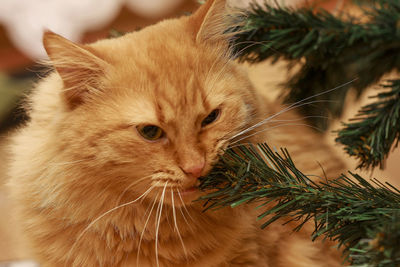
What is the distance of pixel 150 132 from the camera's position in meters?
0.82

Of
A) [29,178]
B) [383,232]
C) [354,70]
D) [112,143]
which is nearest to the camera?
[383,232]

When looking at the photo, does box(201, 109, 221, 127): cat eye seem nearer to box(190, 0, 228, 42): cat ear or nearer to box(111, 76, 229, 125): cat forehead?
box(111, 76, 229, 125): cat forehead

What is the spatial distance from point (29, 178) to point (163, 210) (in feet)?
1.07

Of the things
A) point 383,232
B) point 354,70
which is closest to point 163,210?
point 383,232

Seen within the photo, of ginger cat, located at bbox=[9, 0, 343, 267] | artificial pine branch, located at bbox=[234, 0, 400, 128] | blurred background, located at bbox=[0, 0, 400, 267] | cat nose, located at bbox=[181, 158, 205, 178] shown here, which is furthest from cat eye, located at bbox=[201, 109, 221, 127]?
blurred background, located at bbox=[0, 0, 400, 267]

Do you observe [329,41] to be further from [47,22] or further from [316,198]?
[47,22]

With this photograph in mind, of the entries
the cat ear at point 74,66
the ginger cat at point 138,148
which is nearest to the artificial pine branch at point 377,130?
the ginger cat at point 138,148

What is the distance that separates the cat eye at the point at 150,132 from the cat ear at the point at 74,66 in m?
0.15

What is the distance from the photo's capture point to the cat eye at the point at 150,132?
2.68 feet

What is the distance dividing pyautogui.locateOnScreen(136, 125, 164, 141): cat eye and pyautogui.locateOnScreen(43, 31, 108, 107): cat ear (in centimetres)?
15

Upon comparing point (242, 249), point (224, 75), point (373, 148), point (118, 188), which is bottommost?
point (242, 249)

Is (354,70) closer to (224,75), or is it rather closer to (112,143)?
(224,75)

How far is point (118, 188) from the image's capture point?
2.81 ft

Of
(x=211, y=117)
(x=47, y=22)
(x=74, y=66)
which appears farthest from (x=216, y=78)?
(x=47, y=22)
